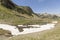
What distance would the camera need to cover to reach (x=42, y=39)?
3238 centimetres

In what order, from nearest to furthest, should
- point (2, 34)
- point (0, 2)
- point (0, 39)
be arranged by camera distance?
point (0, 39) → point (2, 34) → point (0, 2)

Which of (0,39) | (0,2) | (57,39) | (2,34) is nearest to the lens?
(57,39)

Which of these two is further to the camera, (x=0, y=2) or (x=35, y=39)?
(x=0, y=2)

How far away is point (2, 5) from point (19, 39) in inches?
4688

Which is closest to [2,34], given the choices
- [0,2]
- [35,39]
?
[35,39]

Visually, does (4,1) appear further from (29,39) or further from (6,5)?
(29,39)

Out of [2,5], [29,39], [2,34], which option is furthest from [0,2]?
[29,39]

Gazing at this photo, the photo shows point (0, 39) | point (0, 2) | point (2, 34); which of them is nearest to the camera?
point (0, 39)

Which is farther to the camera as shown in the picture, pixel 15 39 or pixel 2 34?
pixel 2 34

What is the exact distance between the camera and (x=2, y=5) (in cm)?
14912

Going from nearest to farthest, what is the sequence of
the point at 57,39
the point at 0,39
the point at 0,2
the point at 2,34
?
the point at 57,39, the point at 0,39, the point at 2,34, the point at 0,2

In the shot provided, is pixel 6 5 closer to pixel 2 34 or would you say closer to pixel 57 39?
pixel 2 34

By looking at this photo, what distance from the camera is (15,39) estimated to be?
3338 cm

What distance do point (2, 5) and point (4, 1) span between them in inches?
172
